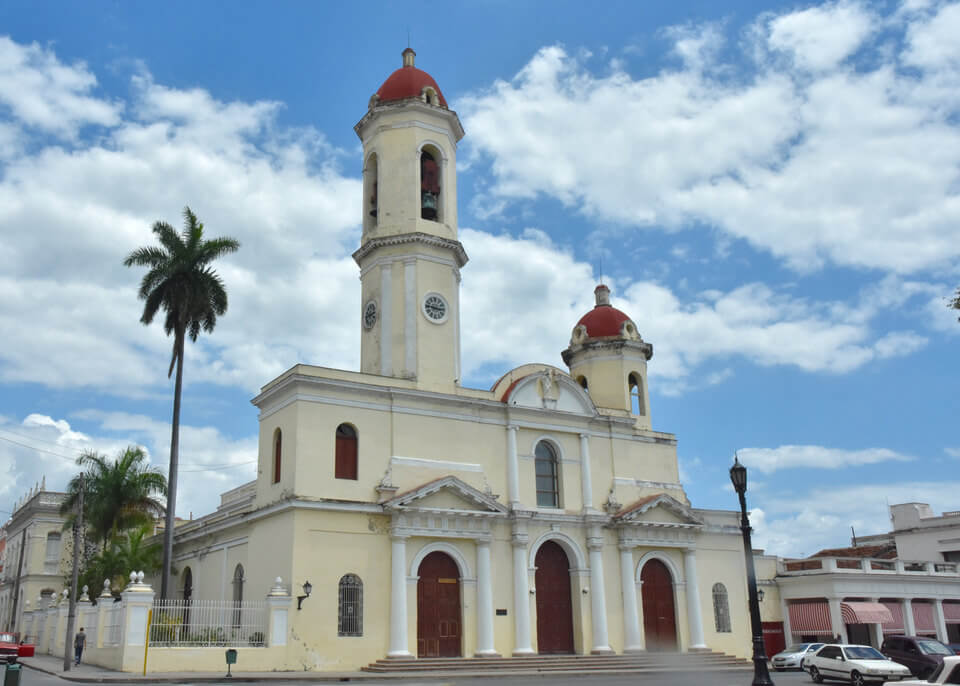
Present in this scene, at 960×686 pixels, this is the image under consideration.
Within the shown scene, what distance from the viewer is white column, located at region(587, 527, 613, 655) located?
3123cm

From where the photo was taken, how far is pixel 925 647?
85.6 ft

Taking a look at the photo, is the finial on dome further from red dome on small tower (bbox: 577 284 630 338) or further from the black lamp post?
the black lamp post

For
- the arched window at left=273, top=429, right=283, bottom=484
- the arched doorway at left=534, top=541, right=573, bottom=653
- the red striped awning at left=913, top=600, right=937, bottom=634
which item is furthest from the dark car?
the arched window at left=273, top=429, right=283, bottom=484

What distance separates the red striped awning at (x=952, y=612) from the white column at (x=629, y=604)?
19.6 metres

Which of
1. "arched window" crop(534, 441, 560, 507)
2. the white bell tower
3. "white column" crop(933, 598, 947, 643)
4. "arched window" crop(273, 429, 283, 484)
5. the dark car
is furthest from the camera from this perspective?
"white column" crop(933, 598, 947, 643)

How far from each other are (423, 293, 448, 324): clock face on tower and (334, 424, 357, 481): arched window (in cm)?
539

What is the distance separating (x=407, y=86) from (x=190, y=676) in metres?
22.5

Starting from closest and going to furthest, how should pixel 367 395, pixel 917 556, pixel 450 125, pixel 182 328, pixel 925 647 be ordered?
pixel 925 647
pixel 367 395
pixel 182 328
pixel 450 125
pixel 917 556

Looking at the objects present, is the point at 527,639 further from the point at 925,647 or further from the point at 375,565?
the point at 925,647

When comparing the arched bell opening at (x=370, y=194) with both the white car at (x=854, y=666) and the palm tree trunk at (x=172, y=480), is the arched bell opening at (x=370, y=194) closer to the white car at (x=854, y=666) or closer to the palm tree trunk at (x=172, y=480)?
the palm tree trunk at (x=172, y=480)

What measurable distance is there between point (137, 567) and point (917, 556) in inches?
1626

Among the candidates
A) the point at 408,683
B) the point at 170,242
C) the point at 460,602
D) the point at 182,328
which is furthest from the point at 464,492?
the point at 170,242

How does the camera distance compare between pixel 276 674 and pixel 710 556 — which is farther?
pixel 710 556

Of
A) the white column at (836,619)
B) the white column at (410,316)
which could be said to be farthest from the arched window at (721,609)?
the white column at (410,316)
